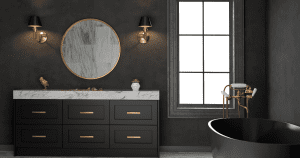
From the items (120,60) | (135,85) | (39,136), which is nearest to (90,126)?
(39,136)

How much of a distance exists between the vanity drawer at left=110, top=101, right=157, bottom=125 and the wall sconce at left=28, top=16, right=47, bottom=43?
142 centimetres

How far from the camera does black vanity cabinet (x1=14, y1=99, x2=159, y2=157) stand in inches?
118

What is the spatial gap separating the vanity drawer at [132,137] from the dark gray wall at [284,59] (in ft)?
5.32

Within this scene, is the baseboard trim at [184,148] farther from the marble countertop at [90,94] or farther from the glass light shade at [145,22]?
Answer: the glass light shade at [145,22]

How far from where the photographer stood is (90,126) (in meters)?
3.00

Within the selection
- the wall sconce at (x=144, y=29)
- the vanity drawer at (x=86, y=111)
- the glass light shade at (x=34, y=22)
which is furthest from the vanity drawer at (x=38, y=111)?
the wall sconce at (x=144, y=29)

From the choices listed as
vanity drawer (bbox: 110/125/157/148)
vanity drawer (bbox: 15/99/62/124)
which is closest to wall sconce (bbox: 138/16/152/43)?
vanity drawer (bbox: 110/125/157/148)

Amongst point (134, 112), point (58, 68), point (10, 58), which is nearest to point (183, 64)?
point (134, 112)

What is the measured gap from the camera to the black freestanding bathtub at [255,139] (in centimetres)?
154

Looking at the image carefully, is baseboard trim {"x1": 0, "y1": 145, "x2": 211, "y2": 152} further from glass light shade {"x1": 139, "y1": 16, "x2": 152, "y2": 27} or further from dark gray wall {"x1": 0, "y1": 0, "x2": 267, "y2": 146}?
glass light shade {"x1": 139, "y1": 16, "x2": 152, "y2": 27}

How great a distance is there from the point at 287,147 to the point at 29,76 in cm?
330

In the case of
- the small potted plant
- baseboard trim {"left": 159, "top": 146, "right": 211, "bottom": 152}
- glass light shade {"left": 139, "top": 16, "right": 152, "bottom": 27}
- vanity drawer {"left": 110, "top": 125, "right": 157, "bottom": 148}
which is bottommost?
baseboard trim {"left": 159, "top": 146, "right": 211, "bottom": 152}

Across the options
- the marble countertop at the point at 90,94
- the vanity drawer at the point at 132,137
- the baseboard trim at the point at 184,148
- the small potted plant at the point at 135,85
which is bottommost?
the baseboard trim at the point at 184,148

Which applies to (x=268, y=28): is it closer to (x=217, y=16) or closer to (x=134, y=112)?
(x=217, y=16)
